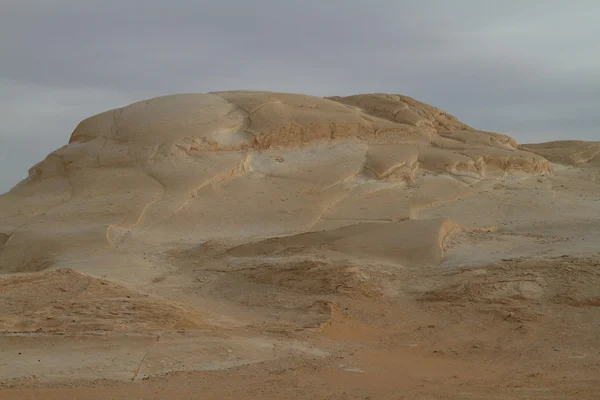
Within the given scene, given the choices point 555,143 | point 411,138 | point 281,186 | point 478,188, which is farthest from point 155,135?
point 555,143

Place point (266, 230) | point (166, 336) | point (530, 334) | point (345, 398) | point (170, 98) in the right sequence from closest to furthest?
point (345, 398), point (166, 336), point (530, 334), point (266, 230), point (170, 98)

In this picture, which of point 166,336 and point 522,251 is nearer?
point 166,336

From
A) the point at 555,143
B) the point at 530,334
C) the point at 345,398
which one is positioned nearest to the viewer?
the point at 345,398

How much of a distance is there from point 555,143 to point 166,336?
798 inches

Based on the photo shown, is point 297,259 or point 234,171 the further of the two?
point 234,171

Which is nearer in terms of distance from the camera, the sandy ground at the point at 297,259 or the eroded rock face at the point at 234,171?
the sandy ground at the point at 297,259

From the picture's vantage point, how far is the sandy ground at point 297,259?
653cm

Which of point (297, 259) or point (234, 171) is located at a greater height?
point (234, 171)

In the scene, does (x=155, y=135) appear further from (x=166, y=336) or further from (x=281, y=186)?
(x=166, y=336)

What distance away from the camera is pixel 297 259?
10.7m

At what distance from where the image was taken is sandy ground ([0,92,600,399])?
653cm

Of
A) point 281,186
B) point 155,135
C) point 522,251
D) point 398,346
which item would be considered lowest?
point 398,346

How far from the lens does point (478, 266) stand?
33.1 ft

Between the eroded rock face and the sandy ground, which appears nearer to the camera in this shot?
the sandy ground
